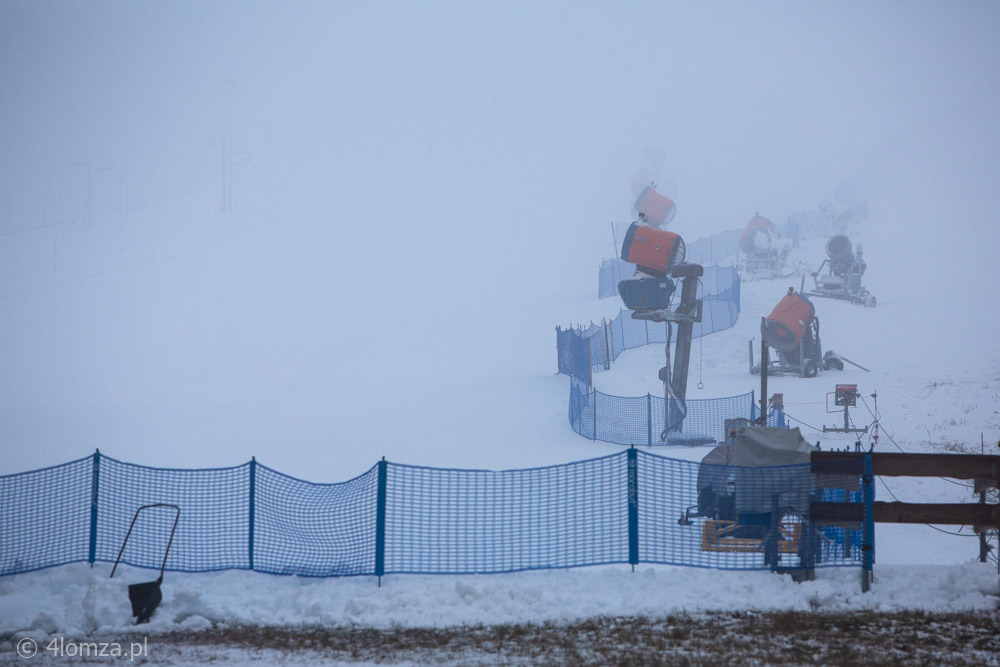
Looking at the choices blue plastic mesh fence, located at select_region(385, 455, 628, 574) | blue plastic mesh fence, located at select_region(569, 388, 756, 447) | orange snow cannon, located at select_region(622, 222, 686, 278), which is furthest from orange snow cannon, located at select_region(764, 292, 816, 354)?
blue plastic mesh fence, located at select_region(385, 455, 628, 574)

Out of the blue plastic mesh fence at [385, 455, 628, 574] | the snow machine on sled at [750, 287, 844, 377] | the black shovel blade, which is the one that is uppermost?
the snow machine on sled at [750, 287, 844, 377]

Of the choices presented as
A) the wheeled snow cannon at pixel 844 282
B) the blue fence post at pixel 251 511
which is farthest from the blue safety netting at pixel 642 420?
the wheeled snow cannon at pixel 844 282

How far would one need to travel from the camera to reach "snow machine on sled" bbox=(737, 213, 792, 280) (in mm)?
47784

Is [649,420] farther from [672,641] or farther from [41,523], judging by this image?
[41,523]

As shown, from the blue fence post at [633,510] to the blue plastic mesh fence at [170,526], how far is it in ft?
16.0

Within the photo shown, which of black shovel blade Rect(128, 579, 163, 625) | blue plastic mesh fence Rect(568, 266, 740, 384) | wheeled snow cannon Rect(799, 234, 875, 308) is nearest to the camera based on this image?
black shovel blade Rect(128, 579, 163, 625)

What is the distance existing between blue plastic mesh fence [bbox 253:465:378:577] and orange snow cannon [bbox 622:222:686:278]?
13.3 metres

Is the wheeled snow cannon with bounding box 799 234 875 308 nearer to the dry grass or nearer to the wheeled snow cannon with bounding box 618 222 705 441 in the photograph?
the wheeled snow cannon with bounding box 618 222 705 441

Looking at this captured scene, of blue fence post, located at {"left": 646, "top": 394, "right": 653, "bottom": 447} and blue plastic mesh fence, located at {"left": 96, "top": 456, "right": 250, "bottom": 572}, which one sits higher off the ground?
blue fence post, located at {"left": 646, "top": 394, "right": 653, "bottom": 447}

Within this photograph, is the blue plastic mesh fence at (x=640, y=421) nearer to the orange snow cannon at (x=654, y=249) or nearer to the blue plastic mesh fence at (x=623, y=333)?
the blue plastic mesh fence at (x=623, y=333)

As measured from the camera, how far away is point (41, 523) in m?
11.9

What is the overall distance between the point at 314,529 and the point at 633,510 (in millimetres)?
4155

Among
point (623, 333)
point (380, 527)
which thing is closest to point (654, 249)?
point (623, 333)

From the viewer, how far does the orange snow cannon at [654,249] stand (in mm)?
23109
